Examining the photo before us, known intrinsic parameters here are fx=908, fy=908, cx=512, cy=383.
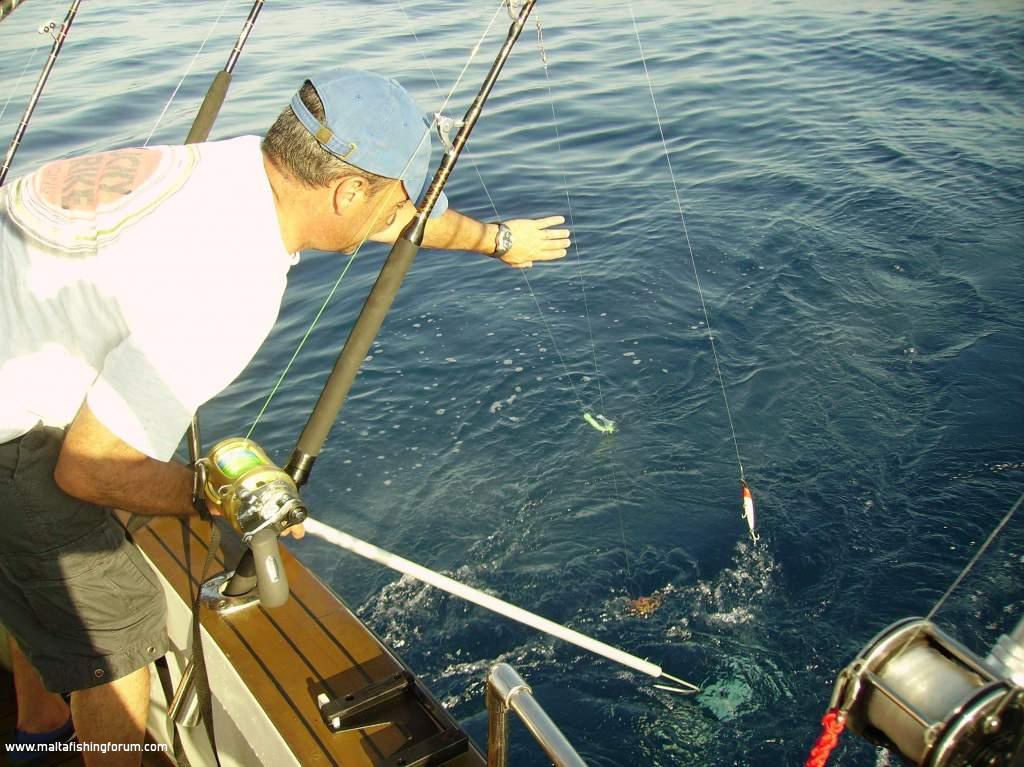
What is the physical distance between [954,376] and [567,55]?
26.4ft

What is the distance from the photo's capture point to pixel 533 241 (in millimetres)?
3129

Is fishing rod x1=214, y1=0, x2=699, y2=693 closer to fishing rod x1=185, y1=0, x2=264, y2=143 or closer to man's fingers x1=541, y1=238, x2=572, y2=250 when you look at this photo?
man's fingers x1=541, y1=238, x2=572, y2=250

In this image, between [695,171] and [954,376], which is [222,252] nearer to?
[954,376]

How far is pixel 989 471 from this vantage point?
4496mm

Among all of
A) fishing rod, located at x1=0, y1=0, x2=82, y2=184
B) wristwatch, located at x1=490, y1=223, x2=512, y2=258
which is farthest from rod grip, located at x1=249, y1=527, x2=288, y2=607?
fishing rod, located at x1=0, y1=0, x2=82, y2=184

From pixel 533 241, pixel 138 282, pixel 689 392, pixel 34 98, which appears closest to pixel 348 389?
pixel 138 282

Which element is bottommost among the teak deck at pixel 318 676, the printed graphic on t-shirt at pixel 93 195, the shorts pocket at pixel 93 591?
the teak deck at pixel 318 676

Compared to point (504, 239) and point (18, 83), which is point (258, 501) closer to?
point (504, 239)

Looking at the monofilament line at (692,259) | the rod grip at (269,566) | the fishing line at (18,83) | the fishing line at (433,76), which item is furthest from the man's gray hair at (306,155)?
the fishing line at (18,83)

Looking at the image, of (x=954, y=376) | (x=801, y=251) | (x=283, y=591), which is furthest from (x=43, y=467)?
(x=801, y=251)

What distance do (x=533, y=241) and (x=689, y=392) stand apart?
2.53 meters

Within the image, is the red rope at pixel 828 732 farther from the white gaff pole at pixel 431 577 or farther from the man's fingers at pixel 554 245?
the man's fingers at pixel 554 245

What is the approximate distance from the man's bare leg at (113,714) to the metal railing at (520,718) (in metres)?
1.15

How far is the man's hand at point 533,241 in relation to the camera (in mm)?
3107
